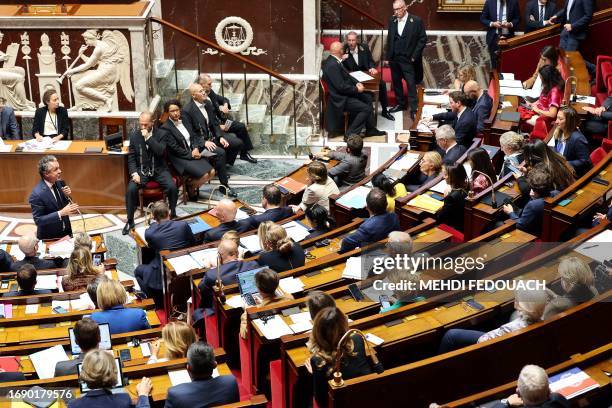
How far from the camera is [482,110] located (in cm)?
957

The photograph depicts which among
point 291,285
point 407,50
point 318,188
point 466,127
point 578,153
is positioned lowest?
point 291,285

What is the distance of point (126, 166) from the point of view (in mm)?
9508

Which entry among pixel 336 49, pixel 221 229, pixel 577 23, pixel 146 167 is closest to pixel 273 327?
pixel 221 229

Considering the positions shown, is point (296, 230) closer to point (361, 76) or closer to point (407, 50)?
point (361, 76)

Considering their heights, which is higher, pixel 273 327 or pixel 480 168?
pixel 480 168

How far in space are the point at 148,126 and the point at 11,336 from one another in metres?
3.81

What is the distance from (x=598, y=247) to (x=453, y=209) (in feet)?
5.17

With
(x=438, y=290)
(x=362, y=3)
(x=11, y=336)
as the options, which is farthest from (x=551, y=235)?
(x=362, y=3)

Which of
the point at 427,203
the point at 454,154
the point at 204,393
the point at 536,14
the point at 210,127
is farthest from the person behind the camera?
the point at 536,14

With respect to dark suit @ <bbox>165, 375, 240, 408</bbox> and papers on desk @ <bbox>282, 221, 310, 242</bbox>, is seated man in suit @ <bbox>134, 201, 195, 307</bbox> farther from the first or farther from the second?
dark suit @ <bbox>165, 375, 240, 408</bbox>

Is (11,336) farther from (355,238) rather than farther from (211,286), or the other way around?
(355,238)

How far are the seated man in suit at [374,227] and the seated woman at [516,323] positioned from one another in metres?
1.64

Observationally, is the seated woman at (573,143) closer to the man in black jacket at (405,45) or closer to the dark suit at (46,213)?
the man in black jacket at (405,45)

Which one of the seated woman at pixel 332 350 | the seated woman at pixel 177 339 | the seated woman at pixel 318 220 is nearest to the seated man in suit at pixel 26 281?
the seated woman at pixel 177 339
